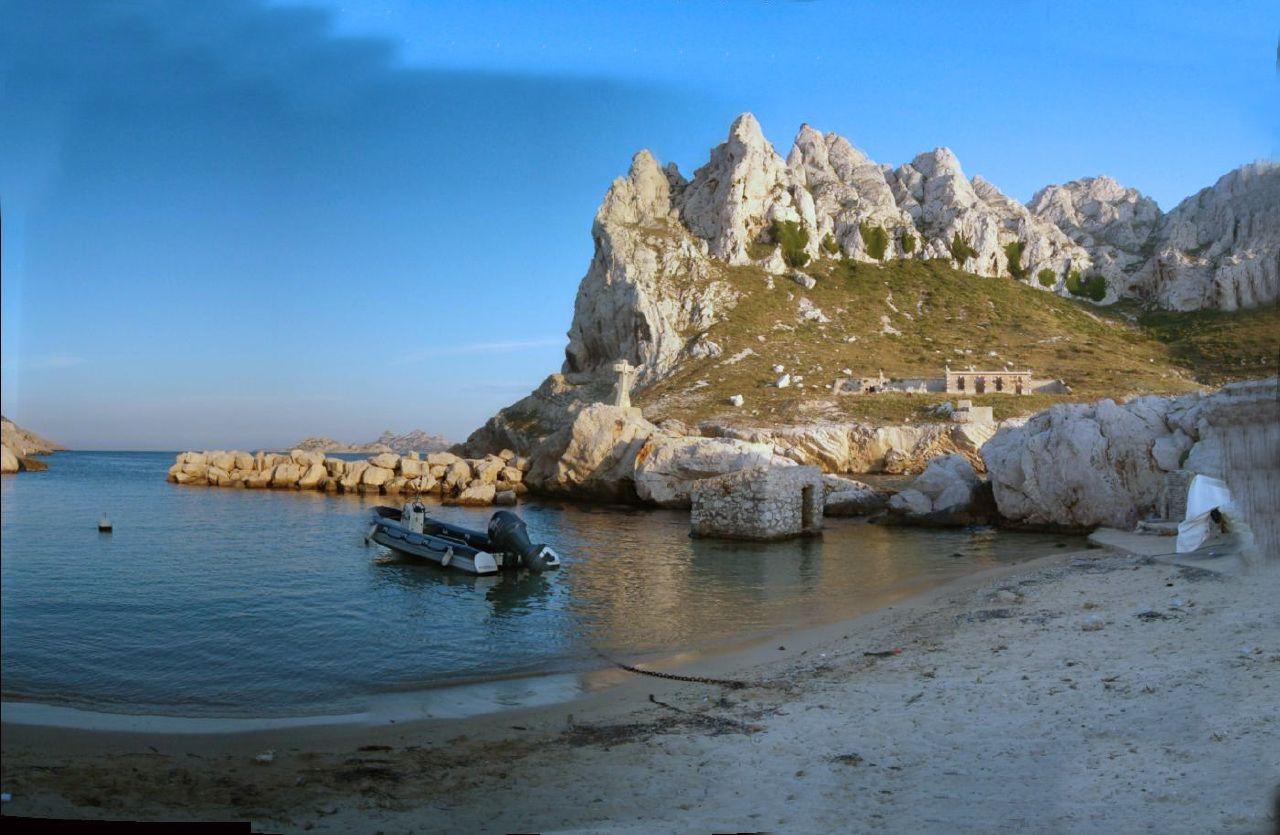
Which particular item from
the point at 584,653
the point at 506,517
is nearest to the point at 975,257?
the point at 506,517

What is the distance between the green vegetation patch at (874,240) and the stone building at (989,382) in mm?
31463

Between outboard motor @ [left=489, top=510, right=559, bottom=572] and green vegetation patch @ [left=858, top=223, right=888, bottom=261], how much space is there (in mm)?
72008

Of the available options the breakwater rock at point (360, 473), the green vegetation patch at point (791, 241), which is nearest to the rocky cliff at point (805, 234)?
the green vegetation patch at point (791, 241)

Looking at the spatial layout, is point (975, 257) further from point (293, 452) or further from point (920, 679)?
point (920, 679)

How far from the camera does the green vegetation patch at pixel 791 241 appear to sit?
259 feet

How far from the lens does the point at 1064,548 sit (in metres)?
19.1

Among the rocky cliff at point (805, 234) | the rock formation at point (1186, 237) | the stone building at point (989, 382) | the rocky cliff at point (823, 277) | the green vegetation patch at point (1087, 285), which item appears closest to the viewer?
the rock formation at point (1186, 237)

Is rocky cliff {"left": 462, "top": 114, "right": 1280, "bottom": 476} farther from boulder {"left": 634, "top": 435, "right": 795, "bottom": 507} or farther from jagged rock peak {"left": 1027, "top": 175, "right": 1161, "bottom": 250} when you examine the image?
boulder {"left": 634, "top": 435, "right": 795, "bottom": 507}

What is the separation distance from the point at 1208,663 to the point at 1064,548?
1375 centimetres

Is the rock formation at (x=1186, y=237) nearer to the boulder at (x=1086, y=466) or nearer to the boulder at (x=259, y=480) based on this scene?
the boulder at (x=1086, y=466)

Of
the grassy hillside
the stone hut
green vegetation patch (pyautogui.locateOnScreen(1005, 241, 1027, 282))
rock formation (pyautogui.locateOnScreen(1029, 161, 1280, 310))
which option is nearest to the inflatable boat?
the stone hut

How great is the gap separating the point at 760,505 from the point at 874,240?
66.8 meters

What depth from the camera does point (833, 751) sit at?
5730 millimetres

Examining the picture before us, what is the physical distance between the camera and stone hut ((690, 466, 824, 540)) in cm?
2364
